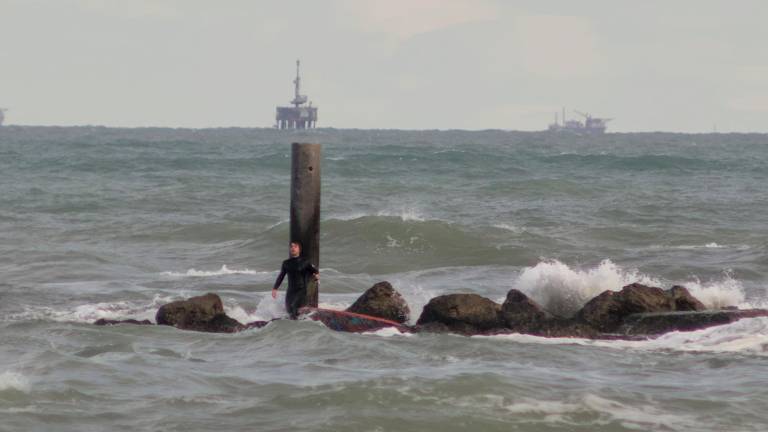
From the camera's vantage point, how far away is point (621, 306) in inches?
613

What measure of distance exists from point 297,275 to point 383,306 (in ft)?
4.05

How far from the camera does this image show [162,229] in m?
30.9

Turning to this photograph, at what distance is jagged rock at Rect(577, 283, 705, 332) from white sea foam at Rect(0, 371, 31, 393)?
669 cm

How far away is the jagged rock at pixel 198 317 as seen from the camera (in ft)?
52.1

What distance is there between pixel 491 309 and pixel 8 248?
45.4 ft

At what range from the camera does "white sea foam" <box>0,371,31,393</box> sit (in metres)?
12.2

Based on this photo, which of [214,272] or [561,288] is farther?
[214,272]

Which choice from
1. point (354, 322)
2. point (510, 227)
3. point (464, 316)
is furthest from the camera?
point (510, 227)

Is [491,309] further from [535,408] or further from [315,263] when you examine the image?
[535,408]

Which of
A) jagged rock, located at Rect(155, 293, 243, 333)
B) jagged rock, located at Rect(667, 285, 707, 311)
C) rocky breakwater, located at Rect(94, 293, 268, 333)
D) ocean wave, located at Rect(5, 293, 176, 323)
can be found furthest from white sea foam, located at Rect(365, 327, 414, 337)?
jagged rock, located at Rect(667, 285, 707, 311)

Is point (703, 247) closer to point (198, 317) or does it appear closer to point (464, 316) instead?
point (464, 316)

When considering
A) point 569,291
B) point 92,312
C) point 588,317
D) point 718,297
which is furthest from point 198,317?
point 718,297

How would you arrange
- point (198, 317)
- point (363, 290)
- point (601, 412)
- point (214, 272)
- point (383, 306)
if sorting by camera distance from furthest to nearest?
point (214, 272), point (363, 290), point (383, 306), point (198, 317), point (601, 412)

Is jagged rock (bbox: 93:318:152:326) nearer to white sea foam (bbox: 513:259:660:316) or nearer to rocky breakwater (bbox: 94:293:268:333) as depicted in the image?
rocky breakwater (bbox: 94:293:268:333)
